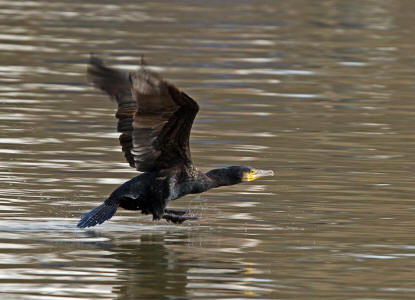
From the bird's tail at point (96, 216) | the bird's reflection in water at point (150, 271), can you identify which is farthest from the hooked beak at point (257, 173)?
the bird's tail at point (96, 216)

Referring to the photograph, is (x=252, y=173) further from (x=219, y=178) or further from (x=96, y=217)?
(x=96, y=217)

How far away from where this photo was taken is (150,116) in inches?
381

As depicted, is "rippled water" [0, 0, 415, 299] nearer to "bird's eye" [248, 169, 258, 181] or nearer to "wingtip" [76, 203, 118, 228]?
"wingtip" [76, 203, 118, 228]

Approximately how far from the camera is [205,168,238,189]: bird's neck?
34.7 ft

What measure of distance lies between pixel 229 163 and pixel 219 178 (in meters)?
2.46

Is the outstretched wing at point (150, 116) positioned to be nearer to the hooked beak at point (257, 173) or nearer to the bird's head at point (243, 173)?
the bird's head at point (243, 173)

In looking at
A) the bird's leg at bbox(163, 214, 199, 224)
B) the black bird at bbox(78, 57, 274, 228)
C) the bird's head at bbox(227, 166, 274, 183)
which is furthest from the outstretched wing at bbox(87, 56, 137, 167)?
the bird's head at bbox(227, 166, 274, 183)

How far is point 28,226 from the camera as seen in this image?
398 inches

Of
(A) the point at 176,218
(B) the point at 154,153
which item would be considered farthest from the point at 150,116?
(A) the point at 176,218

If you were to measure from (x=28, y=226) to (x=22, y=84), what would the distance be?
8243 millimetres

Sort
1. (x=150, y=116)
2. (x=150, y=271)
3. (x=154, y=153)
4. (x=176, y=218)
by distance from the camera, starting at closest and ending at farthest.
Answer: (x=150, y=271), (x=150, y=116), (x=154, y=153), (x=176, y=218)

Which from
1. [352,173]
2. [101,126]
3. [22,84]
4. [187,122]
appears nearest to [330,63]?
[22,84]

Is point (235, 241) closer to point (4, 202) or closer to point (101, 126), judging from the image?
point (4, 202)

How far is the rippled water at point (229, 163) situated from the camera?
8.82 m
